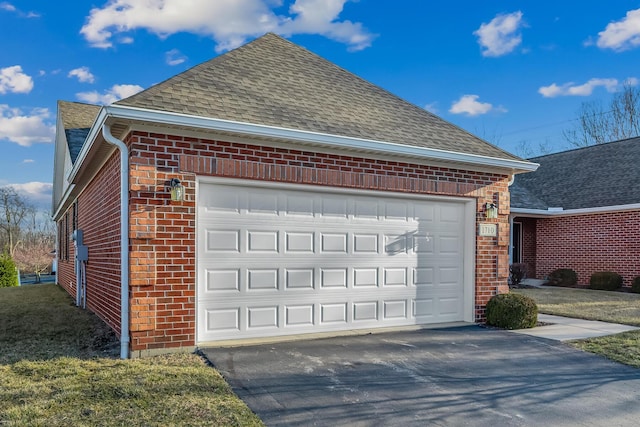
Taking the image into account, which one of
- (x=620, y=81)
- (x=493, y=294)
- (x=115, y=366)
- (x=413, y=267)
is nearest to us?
(x=115, y=366)

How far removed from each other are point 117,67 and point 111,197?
356 inches

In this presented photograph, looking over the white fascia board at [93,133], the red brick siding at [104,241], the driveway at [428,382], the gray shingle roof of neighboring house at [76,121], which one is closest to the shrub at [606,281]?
the driveway at [428,382]

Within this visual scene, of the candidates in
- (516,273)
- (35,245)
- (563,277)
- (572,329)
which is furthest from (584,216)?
(35,245)

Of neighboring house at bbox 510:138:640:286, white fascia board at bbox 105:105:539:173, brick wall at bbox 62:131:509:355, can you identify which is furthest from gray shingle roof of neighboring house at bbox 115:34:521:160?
neighboring house at bbox 510:138:640:286

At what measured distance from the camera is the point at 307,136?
6422 mm

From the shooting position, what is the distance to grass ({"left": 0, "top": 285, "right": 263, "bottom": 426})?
3.70m

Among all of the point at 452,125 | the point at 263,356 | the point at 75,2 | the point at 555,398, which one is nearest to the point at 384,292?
the point at 263,356

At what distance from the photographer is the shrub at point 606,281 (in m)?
14.3

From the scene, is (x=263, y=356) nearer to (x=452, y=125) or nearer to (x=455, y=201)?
(x=455, y=201)

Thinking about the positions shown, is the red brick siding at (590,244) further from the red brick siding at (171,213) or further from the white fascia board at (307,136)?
the red brick siding at (171,213)

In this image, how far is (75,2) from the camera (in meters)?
10.8

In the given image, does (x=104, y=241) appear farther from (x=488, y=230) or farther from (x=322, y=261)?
(x=488, y=230)

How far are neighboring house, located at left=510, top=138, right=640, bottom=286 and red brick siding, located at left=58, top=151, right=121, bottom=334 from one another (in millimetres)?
12880

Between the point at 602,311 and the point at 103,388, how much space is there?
10084 millimetres
